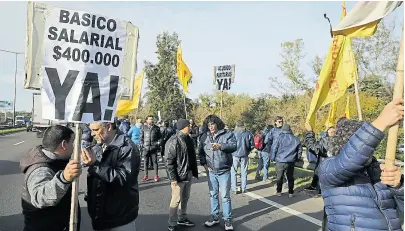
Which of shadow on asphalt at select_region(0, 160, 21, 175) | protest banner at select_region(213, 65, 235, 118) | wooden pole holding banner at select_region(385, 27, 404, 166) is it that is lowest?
shadow on asphalt at select_region(0, 160, 21, 175)

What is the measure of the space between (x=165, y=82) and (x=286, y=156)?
3817 cm

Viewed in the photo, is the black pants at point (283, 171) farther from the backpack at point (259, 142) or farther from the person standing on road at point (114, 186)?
the person standing on road at point (114, 186)

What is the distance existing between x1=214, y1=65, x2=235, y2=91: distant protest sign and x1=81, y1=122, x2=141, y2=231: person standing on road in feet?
32.1

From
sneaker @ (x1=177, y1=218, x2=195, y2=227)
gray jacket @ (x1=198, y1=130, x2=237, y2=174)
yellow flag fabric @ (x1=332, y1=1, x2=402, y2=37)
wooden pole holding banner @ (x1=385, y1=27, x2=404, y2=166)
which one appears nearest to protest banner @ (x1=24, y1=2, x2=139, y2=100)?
yellow flag fabric @ (x1=332, y1=1, x2=402, y2=37)

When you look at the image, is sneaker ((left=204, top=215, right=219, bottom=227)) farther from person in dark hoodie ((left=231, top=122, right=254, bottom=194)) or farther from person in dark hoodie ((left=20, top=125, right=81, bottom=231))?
person in dark hoodie ((left=20, top=125, right=81, bottom=231))

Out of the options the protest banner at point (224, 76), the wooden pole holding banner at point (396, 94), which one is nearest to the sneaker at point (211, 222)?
the wooden pole holding banner at point (396, 94)

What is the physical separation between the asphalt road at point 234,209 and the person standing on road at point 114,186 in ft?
9.15

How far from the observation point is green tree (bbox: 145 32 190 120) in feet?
149

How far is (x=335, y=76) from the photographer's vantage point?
17.6 ft

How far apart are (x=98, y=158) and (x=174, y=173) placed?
9.25ft

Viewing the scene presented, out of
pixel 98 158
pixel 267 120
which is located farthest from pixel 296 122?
pixel 98 158

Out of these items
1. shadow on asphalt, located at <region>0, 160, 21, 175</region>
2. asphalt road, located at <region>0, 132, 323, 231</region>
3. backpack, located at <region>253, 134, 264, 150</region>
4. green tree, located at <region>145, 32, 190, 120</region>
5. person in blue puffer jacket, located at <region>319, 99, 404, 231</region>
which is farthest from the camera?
green tree, located at <region>145, 32, 190, 120</region>

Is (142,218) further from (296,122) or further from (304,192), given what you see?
(296,122)

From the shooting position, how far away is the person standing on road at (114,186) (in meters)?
3.61
